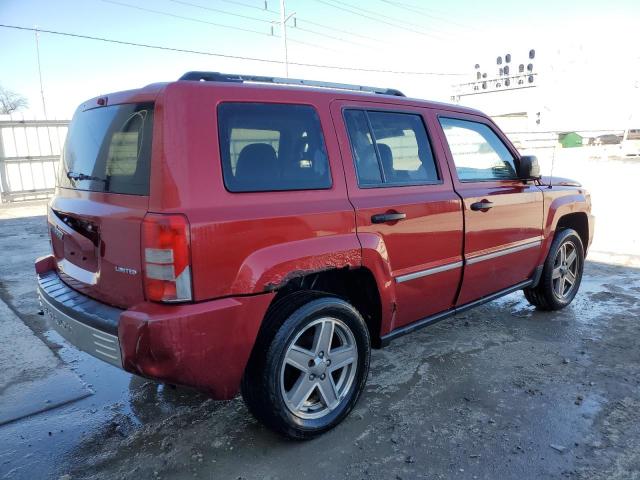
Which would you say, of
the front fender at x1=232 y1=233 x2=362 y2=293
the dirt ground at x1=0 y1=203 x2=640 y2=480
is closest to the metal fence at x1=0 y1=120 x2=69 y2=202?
the dirt ground at x1=0 y1=203 x2=640 y2=480

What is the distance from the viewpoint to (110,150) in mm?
2602

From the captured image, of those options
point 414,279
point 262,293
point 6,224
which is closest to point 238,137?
point 262,293

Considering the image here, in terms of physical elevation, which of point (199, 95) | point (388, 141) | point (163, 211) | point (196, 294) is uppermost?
point (199, 95)

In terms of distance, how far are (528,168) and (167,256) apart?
3017 millimetres

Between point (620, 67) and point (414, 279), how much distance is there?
67.1 m

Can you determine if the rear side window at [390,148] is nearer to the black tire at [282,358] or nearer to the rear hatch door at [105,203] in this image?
the black tire at [282,358]

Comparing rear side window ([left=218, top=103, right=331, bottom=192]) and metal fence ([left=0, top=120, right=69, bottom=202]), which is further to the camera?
metal fence ([left=0, top=120, right=69, bottom=202])

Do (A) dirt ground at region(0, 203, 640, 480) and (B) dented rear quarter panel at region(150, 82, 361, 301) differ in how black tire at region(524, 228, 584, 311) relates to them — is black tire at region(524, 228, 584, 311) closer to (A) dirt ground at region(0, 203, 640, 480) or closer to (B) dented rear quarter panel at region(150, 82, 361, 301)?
(A) dirt ground at region(0, 203, 640, 480)

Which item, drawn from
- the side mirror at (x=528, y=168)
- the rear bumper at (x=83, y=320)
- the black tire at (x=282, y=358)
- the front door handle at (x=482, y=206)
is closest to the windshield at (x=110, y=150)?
the rear bumper at (x=83, y=320)

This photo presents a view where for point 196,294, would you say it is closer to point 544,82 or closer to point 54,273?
point 54,273

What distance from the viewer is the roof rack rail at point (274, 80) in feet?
8.27

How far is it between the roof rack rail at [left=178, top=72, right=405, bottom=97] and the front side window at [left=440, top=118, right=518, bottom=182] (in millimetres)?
519

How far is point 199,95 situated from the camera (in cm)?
233

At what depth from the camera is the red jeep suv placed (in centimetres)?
222
